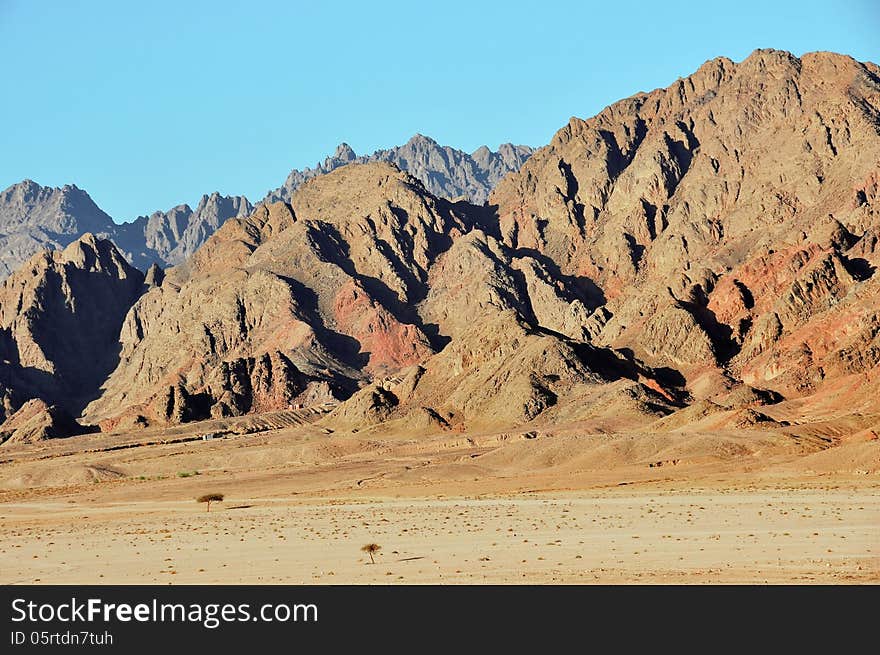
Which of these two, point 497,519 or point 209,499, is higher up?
point 209,499

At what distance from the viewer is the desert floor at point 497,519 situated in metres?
45.0

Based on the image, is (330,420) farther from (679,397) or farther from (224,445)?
(679,397)

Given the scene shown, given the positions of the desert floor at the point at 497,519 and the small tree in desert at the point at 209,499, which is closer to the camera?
the desert floor at the point at 497,519

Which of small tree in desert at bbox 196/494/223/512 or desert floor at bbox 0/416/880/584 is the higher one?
small tree in desert at bbox 196/494/223/512

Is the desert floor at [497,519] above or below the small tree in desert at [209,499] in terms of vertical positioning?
below

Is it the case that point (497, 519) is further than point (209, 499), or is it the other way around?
point (209, 499)

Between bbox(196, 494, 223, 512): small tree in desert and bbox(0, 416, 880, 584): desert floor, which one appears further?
bbox(196, 494, 223, 512): small tree in desert

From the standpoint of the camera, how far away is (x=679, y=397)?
178m

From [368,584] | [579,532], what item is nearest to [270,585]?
[368,584]

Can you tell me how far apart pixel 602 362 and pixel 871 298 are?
138 feet

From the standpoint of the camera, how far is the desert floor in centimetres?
Answer: 4503

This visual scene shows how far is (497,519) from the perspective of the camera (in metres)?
65.6

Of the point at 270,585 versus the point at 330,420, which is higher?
the point at 330,420
